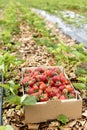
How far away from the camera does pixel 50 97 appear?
317cm

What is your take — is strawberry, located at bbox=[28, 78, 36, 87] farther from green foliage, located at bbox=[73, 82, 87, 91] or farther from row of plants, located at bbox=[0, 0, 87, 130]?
green foliage, located at bbox=[73, 82, 87, 91]

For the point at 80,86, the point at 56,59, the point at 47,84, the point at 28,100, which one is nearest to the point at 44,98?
the point at 28,100

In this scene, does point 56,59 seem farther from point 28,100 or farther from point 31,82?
point 28,100

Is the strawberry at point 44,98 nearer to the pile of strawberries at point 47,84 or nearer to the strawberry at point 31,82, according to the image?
the pile of strawberries at point 47,84

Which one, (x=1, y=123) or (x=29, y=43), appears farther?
(x=29, y=43)

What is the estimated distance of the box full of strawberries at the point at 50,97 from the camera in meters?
2.98

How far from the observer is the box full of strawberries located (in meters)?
2.98

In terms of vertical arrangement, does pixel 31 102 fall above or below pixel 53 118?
above

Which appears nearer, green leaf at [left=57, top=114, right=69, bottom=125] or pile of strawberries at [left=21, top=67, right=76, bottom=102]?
green leaf at [left=57, top=114, right=69, bottom=125]

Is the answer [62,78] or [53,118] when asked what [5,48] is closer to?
[62,78]

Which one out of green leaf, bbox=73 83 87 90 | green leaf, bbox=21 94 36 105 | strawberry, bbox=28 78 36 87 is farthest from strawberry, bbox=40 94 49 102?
green leaf, bbox=73 83 87 90

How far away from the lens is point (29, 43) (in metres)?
6.36

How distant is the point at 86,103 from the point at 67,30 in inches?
189

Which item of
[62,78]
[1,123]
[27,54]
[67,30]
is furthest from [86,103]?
[67,30]
